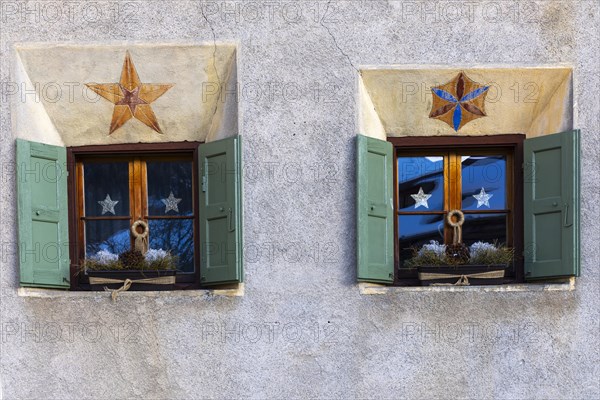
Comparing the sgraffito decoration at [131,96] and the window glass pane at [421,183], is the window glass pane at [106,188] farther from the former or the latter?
the window glass pane at [421,183]

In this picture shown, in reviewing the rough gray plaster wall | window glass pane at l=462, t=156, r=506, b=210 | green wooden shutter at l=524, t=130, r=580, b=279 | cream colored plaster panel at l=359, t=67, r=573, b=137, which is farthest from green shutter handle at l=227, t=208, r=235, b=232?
green wooden shutter at l=524, t=130, r=580, b=279

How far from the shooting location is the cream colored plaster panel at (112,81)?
43.9 ft

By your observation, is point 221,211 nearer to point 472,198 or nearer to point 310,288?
point 310,288

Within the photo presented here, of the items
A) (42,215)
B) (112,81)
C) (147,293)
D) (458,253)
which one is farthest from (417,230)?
(42,215)

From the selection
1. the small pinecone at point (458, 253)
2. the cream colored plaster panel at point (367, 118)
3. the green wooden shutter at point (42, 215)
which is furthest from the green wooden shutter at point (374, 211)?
the green wooden shutter at point (42, 215)

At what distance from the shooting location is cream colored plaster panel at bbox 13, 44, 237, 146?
13383mm

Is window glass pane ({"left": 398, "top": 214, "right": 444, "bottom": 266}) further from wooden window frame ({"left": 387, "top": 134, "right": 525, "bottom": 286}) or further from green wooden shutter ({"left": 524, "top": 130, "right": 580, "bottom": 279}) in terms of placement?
green wooden shutter ({"left": 524, "top": 130, "right": 580, "bottom": 279})

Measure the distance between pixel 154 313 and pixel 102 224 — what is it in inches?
37.1

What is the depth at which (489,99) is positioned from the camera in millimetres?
13562

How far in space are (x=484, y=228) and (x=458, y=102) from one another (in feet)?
3.06

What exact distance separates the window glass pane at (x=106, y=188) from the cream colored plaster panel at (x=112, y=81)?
0.23 meters

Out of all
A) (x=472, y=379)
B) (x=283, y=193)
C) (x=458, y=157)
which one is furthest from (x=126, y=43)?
(x=472, y=379)

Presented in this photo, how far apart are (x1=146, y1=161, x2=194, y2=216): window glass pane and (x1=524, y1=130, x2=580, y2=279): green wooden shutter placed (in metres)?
2.44

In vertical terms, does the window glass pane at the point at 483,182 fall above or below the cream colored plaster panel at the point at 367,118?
below
